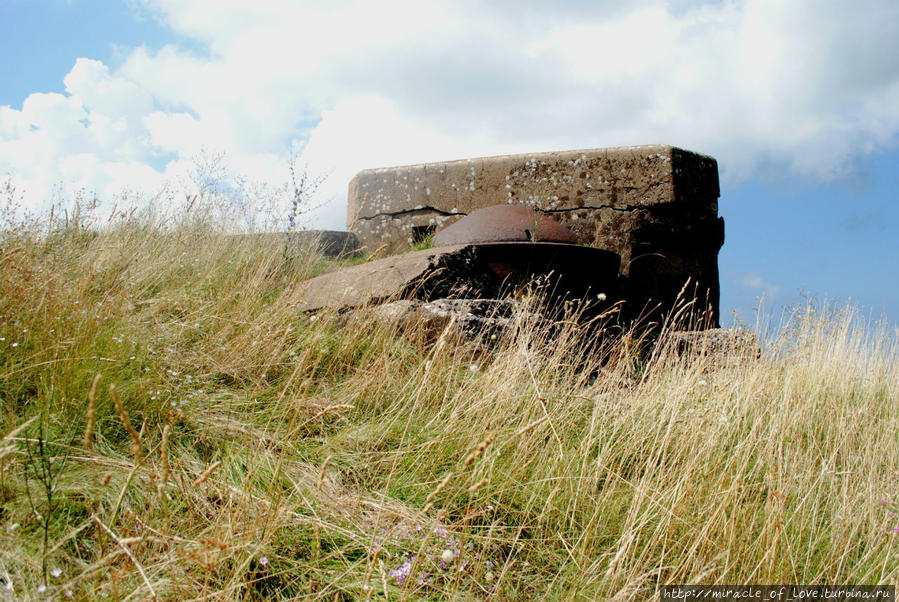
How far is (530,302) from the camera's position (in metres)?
4.23

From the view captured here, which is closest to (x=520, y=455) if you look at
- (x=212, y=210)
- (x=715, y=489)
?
(x=715, y=489)

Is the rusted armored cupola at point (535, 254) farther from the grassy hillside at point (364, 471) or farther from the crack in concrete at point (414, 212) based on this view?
the crack in concrete at point (414, 212)

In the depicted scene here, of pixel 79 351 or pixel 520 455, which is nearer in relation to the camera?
pixel 520 455

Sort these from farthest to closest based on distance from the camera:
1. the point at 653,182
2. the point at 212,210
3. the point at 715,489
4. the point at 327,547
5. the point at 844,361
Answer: the point at 212,210 → the point at 653,182 → the point at 844,361 → the point at 715,489 → the point at 327,547

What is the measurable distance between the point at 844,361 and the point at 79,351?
16.9 ft

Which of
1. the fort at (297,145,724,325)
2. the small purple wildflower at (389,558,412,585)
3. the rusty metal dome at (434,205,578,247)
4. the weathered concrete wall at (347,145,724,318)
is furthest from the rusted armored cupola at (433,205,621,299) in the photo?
the small purple wildflower at (389,558,412,585)

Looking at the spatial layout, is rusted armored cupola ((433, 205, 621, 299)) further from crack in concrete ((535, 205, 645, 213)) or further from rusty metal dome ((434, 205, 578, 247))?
crack in concrete ((535, 205, 645, 213))

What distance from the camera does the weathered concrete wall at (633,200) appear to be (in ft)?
19.6

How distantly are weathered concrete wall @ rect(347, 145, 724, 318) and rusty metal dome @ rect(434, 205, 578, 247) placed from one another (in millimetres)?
712

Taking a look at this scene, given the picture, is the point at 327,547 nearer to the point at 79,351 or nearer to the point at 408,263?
the point at 79,351

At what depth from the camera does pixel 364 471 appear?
7.61ft

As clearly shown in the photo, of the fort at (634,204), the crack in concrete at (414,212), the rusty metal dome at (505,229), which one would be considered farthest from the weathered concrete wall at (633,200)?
the rusty metal dome at (505,229)

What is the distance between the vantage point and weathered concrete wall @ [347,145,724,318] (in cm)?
598

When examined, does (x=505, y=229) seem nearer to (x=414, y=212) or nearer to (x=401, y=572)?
(x=414, y=212)
